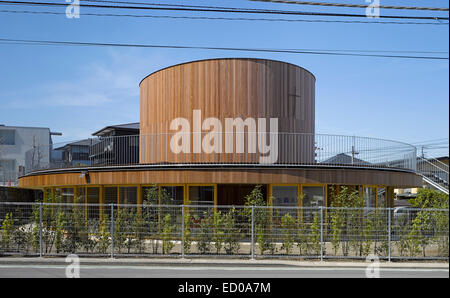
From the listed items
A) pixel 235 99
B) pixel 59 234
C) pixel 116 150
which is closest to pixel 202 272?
pixel 59 234

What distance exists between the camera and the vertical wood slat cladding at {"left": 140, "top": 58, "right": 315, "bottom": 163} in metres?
19.2

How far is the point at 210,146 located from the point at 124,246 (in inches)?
252

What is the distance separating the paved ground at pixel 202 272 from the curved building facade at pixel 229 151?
5.28 metres

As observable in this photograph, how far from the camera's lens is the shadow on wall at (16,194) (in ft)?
106

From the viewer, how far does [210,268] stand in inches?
464

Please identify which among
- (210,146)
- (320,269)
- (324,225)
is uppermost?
(210,146)

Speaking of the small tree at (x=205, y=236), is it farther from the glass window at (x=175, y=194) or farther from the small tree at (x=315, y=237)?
the glass window at (x=175, y=194)

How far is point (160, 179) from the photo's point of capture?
56.0 feet

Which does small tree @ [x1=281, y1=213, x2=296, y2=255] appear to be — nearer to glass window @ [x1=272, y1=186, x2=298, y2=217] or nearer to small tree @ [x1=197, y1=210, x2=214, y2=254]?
small tree @ [x1=197, y1=210, x2=214, y2=254]

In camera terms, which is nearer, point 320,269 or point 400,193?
point 320,269

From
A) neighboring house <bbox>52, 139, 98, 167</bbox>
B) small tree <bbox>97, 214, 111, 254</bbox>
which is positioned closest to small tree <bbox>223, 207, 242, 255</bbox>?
small tree <bbox>97, 214, 111, 254</bbox>

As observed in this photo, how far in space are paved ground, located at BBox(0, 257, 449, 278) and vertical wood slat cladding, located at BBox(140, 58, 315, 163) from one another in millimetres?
6573
